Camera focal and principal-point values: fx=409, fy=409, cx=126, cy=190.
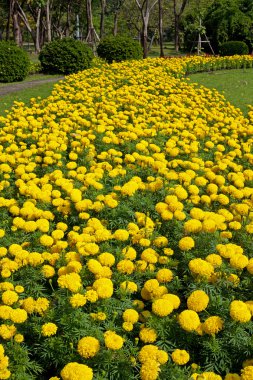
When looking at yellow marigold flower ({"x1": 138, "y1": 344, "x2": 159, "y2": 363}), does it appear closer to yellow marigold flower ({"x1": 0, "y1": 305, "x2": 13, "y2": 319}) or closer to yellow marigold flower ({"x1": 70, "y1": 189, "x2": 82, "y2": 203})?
yellow marigold flower ({"x1": 0, "y1": 305, "x2": 13, "y2": 319})

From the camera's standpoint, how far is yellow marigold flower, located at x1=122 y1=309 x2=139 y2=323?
2.52 meters

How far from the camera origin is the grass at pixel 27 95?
10.8 m

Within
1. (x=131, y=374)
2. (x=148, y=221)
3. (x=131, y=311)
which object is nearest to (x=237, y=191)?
(x=148, y=221)

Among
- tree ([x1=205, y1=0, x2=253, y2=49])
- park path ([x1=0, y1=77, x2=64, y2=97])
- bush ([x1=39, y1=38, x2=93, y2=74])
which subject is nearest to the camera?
park path ([x1=0, y1=77, x2=64, y2=97])

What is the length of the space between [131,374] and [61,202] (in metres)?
2.08

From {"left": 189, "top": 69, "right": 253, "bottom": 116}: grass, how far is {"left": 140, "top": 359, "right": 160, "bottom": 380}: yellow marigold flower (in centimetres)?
880

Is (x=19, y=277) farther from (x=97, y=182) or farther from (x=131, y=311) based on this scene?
(x=97, y=182)

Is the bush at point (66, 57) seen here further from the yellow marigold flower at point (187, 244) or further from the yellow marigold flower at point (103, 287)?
the yellow marigold flower at point (103, 287)

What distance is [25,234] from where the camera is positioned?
11.8ft

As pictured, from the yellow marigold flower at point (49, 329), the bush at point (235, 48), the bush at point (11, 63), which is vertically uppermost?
the bush at point (235, 48)

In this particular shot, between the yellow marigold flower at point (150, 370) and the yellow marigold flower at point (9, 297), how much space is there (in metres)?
0.94

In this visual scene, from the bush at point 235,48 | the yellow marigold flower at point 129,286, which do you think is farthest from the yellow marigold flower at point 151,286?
the bush at point 235,48

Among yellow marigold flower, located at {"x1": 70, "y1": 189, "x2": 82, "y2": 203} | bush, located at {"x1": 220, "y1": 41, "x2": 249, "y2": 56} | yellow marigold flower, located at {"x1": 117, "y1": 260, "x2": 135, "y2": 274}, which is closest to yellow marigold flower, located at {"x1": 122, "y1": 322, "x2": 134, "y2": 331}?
yellow marigold flower, located at {"x1": 117, "y1": 260, "x2": 135, "y2": 274}

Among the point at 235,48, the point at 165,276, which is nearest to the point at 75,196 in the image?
the point at 165,276
